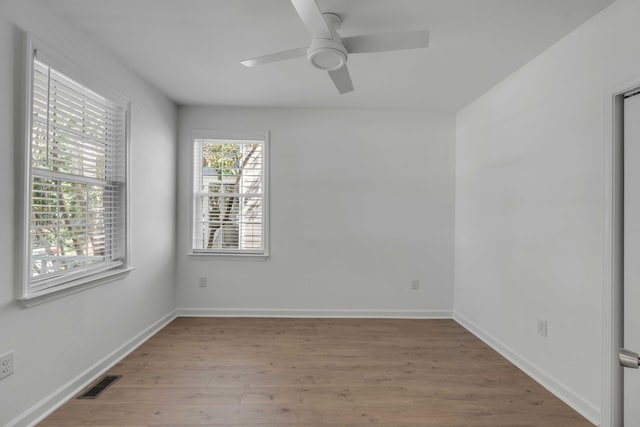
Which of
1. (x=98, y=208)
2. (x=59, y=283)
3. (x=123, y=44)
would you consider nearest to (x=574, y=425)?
(x=59, y=283)

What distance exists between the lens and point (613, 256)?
5.73 feet

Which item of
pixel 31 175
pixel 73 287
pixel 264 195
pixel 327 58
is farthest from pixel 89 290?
pixel 327 58

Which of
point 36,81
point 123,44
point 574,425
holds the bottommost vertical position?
point 574,425

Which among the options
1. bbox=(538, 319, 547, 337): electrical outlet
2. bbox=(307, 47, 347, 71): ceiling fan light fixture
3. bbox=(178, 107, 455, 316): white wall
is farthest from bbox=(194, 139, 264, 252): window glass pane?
bbox=(538, 319, 547, 337): electrical outlet

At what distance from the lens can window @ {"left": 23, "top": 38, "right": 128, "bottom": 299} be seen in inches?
75.0

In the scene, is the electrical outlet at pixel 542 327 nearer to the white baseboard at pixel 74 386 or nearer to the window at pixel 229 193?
the window at pixel 229 193

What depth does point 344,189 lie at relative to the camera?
3908mm

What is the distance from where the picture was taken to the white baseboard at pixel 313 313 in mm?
3863

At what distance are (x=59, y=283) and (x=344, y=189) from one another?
2.78 metres

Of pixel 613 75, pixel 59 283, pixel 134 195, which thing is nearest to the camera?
pixel 613 75

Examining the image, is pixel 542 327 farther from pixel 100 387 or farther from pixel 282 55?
pixel 100 387

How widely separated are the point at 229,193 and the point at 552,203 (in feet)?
10.5

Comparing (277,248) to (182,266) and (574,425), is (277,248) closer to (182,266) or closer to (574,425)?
(182,266)

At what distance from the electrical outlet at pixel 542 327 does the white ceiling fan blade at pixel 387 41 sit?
215 centimetres
